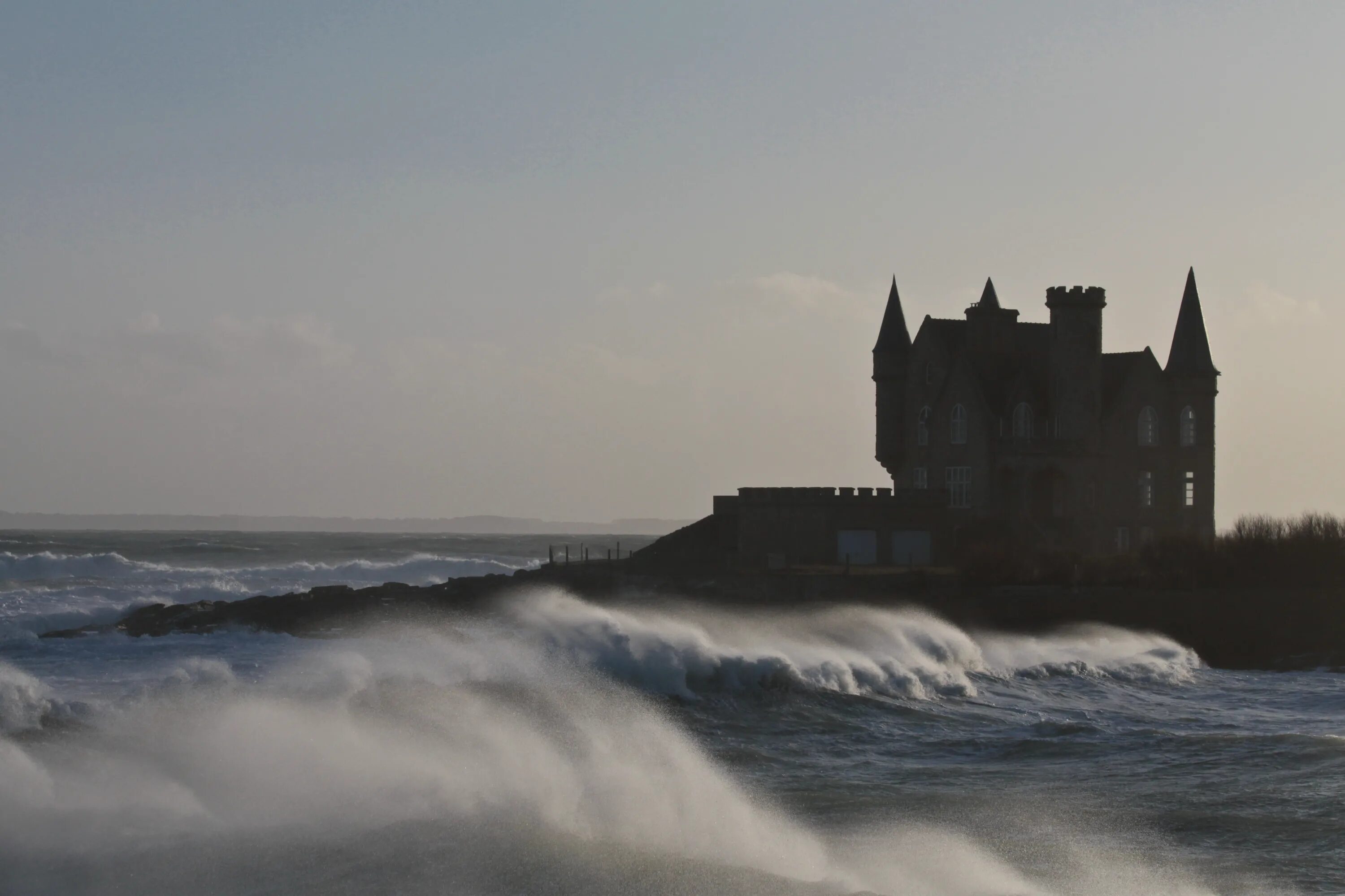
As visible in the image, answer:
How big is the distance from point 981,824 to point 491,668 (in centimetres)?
1179

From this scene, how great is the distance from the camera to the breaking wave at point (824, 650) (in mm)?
27328

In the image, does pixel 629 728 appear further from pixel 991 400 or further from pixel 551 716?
pixel 991 400

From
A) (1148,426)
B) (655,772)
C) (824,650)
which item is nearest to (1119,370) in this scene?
(1148,426)

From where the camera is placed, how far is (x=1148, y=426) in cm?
5488

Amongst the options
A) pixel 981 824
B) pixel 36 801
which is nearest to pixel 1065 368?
pixel 981 824

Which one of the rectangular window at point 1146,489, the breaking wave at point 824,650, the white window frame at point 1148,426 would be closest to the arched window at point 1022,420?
the white window frame at point 1148,426

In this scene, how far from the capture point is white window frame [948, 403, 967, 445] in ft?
173

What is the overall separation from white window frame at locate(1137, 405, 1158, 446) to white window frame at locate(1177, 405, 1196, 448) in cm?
94

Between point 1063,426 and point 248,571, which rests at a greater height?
point 1063,426

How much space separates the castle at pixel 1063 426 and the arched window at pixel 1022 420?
5 centimetres

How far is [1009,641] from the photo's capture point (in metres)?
38.3

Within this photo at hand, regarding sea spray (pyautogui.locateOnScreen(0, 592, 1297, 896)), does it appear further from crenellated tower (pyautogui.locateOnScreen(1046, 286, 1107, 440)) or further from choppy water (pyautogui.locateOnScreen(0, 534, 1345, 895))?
crenellated tower (pyautogui.locateOnScreen(1046, 286, 1107, 440))

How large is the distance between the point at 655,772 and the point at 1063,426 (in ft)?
124

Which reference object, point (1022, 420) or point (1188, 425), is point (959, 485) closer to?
point (1022, 420)
